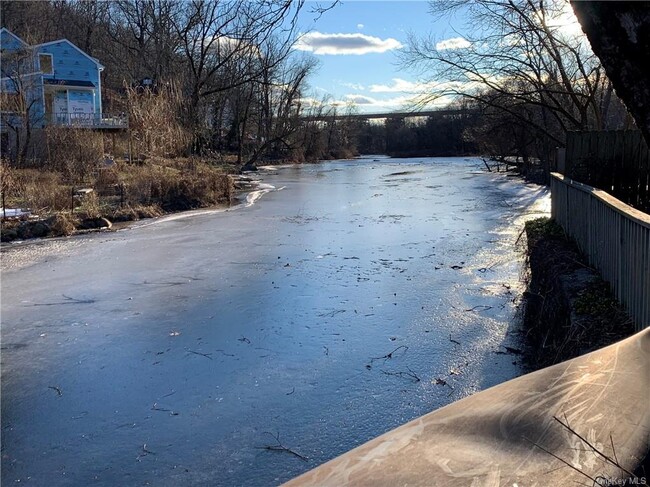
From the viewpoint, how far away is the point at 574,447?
83.0 inches

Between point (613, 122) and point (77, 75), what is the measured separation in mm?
30471

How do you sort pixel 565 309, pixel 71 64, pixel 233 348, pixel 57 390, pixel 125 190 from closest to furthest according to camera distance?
pixel 57 390 → pixel 565 309 → pixel 233 348 → pixel 125 190 → pixel 71 64

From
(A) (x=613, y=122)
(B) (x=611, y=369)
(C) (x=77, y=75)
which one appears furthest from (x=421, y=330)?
(C) (x=77, y=75)

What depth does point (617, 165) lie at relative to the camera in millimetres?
8859

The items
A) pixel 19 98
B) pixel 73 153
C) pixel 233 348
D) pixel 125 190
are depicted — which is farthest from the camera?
pixel 19 98

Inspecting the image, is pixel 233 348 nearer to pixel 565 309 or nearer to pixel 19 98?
pixel 565 309

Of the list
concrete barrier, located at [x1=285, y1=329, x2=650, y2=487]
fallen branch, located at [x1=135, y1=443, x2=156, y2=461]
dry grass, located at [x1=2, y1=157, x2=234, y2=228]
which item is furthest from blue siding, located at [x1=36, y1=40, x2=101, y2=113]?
concrete barrier, located at [x1=285, y1=329, x2=650, y2=487]

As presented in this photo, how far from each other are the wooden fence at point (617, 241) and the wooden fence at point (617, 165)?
1156 millimetres

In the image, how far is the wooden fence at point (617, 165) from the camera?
28.3 feet

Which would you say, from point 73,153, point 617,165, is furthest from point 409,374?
point 73,153

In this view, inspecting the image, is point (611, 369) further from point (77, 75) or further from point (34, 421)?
point (77, 75)

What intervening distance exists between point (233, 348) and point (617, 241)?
146 inches

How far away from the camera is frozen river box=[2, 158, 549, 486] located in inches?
158

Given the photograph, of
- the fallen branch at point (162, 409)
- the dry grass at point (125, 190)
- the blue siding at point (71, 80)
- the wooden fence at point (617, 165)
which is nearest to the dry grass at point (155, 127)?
the dry grass at point (125, 190)
